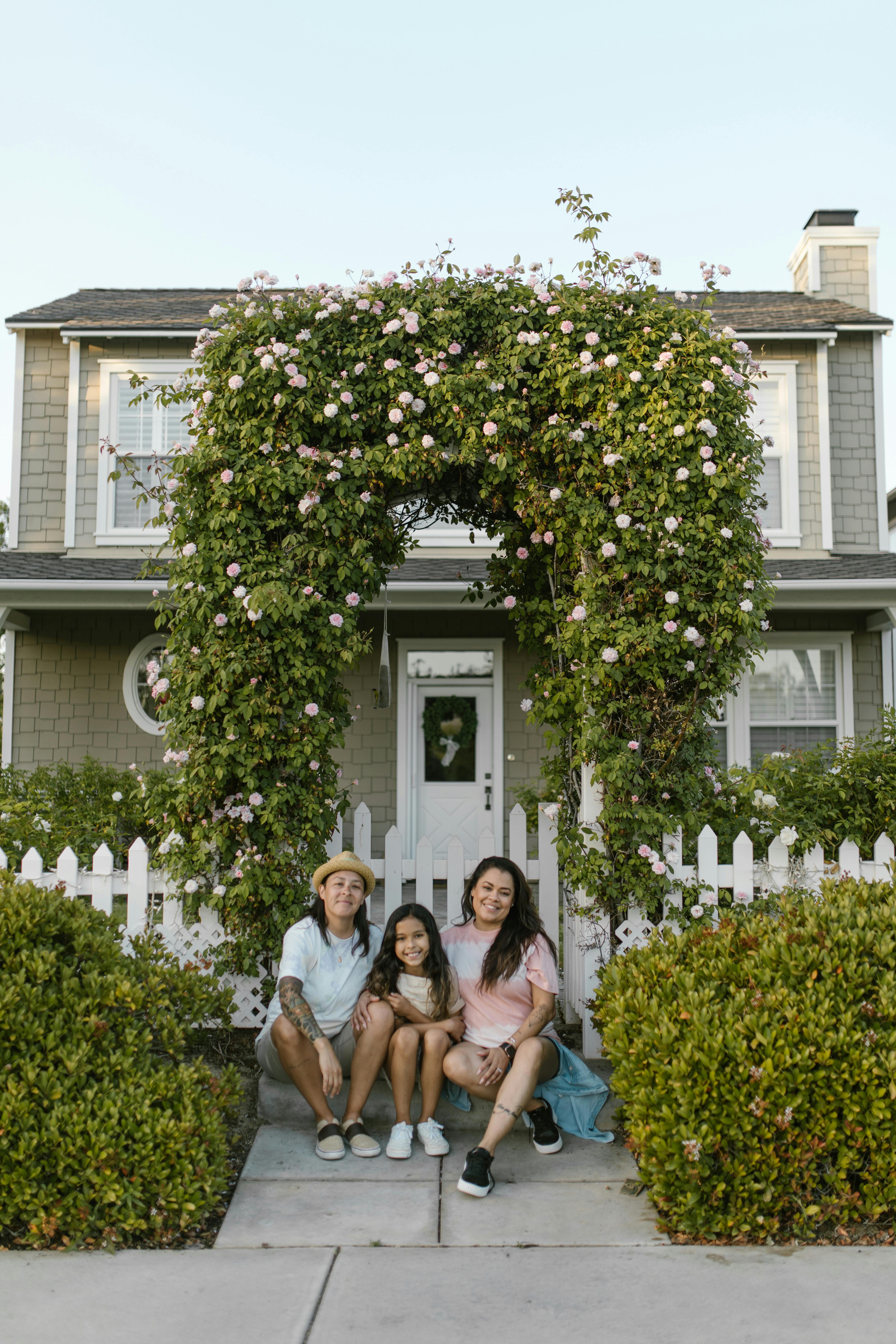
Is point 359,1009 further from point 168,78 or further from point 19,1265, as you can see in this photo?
point 168,78

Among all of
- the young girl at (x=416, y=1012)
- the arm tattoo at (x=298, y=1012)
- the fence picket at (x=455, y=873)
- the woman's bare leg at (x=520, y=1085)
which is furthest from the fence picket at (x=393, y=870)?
the woman's bare leg at (x=520, y=1085)

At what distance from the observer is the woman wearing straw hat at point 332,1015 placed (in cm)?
364

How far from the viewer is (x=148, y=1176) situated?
9.70ft

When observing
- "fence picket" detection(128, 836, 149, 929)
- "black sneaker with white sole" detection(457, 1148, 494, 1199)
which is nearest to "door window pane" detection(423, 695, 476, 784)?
"fence picket" detection(128, 836, 149, 929)

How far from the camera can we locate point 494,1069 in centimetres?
356

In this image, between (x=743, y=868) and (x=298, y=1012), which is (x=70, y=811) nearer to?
(x=298, y=1012)

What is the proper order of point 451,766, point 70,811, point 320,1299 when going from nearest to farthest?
1. point 320,1299
2. point 70,811
3. point 451,766

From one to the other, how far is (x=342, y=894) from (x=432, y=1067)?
0.73 metres

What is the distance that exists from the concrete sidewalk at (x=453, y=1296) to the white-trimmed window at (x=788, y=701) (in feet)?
25.5

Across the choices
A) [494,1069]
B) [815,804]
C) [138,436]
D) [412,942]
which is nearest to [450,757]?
[138,436]

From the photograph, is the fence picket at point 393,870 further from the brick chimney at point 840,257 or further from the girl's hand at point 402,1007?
the brick chimney at point 840,257

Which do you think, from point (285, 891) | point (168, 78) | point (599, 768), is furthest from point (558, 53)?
point (285, 891)

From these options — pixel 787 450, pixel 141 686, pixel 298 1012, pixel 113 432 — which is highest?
pixel 113 432

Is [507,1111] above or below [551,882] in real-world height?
below
